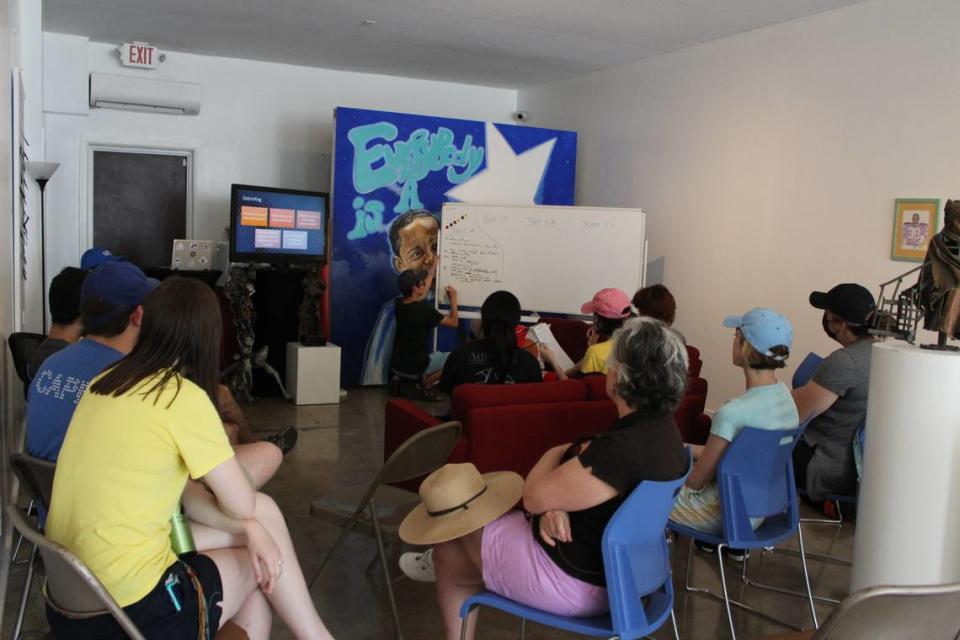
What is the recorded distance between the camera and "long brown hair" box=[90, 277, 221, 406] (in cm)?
198

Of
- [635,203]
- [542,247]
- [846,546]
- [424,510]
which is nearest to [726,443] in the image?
[424,510]

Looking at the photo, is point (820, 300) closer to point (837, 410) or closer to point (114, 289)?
point (837, 410)

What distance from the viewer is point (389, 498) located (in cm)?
385

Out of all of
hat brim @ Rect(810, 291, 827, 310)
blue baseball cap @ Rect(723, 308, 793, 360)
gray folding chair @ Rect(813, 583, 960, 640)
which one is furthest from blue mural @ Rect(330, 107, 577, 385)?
gray folding chair @ Rect(813, 583, 960, 640)

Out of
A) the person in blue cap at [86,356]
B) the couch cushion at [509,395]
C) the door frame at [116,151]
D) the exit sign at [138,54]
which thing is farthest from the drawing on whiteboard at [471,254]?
the person in blue cap at [86,356]

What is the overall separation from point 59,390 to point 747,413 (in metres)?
2.29

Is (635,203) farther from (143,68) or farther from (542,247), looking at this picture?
(143,68)

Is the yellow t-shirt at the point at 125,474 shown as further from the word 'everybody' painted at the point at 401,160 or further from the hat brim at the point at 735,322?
the word 'everybody' painted at the point at 401,160

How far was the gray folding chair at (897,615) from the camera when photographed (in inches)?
64.1

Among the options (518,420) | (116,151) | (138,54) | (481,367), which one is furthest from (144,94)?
(518,420)

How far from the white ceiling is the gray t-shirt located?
2982mm

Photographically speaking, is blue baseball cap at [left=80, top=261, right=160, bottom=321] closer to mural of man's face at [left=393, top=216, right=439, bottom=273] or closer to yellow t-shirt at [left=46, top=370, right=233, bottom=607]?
yellow t-shirt at [left=46, top=370, right=233, bottom=607]

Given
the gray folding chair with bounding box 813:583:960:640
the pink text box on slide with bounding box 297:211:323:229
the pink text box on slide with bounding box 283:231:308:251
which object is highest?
the pink text box on slide with bounding box 297:211:323:229

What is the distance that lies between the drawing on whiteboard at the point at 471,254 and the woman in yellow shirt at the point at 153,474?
5559mm
